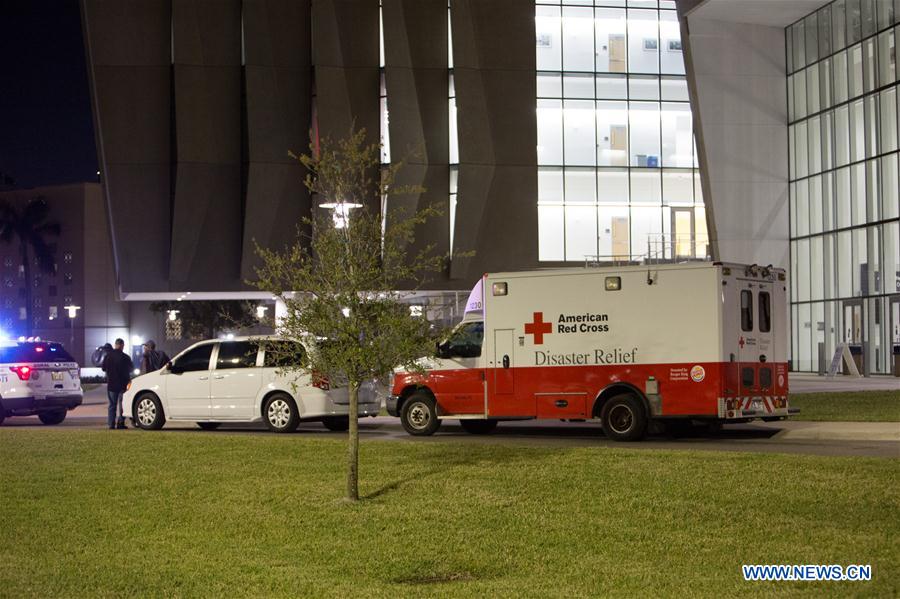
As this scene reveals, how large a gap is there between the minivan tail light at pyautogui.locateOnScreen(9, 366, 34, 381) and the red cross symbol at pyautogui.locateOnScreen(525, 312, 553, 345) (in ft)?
36.8

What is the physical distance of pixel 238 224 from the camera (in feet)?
150

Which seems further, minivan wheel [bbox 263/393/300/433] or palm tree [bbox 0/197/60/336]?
palm tree [bbox 0/197/60/336]

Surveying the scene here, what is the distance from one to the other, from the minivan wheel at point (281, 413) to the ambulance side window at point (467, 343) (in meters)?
3.12

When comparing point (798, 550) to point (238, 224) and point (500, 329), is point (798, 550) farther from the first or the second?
point (238, 224)

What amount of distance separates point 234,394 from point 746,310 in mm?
9262

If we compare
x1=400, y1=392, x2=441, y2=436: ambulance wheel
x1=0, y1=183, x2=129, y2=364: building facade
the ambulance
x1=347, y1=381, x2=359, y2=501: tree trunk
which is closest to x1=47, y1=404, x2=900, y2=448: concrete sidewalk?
x1=400, y1=392, x2=441, y2=436: ambulance wheel

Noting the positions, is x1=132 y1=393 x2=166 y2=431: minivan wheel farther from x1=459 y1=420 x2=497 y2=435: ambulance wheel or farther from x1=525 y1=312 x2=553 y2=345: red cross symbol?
x1=525 y1=312 x2=553 y2=345: red cross symbol

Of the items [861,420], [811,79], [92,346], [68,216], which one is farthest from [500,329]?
[68,216]

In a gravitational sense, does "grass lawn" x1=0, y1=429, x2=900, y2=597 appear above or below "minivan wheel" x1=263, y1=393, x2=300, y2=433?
below

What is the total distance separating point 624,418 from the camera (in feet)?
62.5

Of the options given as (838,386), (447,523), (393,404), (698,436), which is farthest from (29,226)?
(447,523)

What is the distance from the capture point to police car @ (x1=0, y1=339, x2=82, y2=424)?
24.8 metres

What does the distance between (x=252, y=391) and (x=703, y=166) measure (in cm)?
2947

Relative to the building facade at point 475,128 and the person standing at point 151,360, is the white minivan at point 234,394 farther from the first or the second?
the building facade at point 475,128
